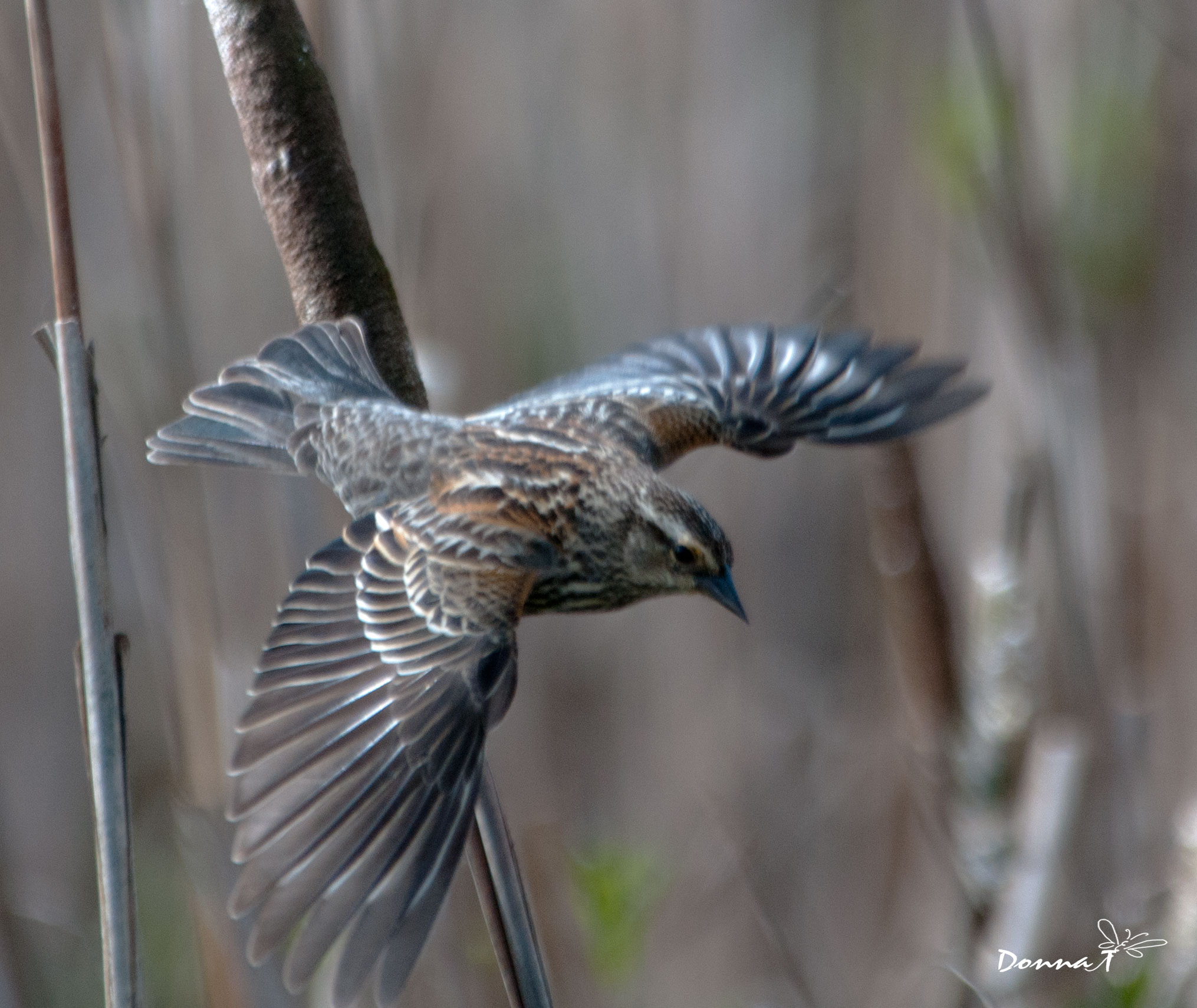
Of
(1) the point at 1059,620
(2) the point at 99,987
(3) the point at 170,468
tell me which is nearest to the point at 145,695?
(2) the point at 99,987

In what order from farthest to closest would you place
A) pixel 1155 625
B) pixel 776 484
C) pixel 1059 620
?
pixel 776 484, pixel 1155 625, pixel 1059 620

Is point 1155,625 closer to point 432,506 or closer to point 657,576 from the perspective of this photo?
point 657,576

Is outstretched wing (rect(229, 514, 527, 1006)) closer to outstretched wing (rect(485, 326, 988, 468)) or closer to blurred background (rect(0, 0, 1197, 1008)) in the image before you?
blurred background (rect(0, 0, 1197, 1008))

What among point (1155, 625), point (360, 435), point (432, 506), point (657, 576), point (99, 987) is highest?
point (360, 435)

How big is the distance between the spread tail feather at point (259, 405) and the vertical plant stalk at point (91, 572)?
2.05 feet

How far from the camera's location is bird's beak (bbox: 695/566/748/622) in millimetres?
2299

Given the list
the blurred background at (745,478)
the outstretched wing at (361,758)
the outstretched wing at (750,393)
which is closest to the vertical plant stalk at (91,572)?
the outstretched wing at (361,758)

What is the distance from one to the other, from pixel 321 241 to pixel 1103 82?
2204 mm

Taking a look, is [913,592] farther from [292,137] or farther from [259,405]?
[292,137]

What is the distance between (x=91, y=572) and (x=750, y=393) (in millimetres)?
1656

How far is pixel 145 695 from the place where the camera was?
3598 millimetres
